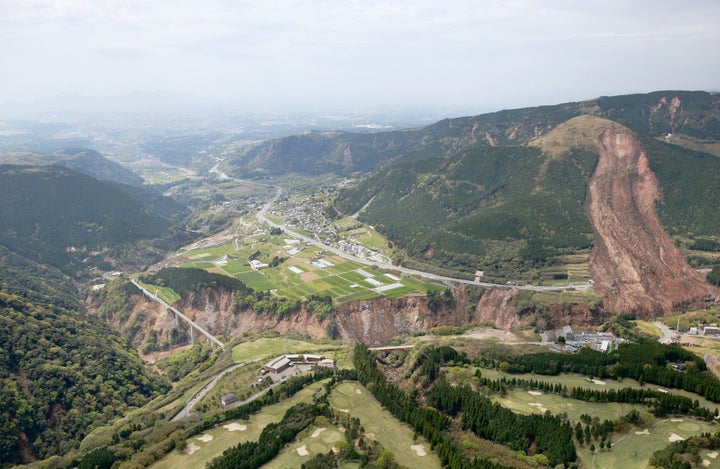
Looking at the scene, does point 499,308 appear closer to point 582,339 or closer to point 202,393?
point 582,339

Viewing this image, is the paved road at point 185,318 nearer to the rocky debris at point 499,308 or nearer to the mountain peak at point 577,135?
the rocky debris at point 499,308

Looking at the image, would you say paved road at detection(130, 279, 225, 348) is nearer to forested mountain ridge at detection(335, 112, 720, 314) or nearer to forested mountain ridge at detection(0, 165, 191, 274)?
forested mountain ridge at detection(0, 165, 191, 274)

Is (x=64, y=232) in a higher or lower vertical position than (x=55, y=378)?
higher

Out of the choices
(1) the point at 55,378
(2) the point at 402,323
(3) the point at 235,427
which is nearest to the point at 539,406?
(3) the point at 235,427

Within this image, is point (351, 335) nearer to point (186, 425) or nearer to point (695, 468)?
point (186, 425)

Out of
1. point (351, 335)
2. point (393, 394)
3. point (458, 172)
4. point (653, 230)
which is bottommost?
point (351, 335)

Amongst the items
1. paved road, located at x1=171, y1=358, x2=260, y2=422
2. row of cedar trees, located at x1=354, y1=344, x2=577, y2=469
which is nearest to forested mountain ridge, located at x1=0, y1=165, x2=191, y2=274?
paved road, located at x1=171, y1=358, x2=260, y2=422

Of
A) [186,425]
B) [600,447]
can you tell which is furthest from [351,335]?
[600,447]
